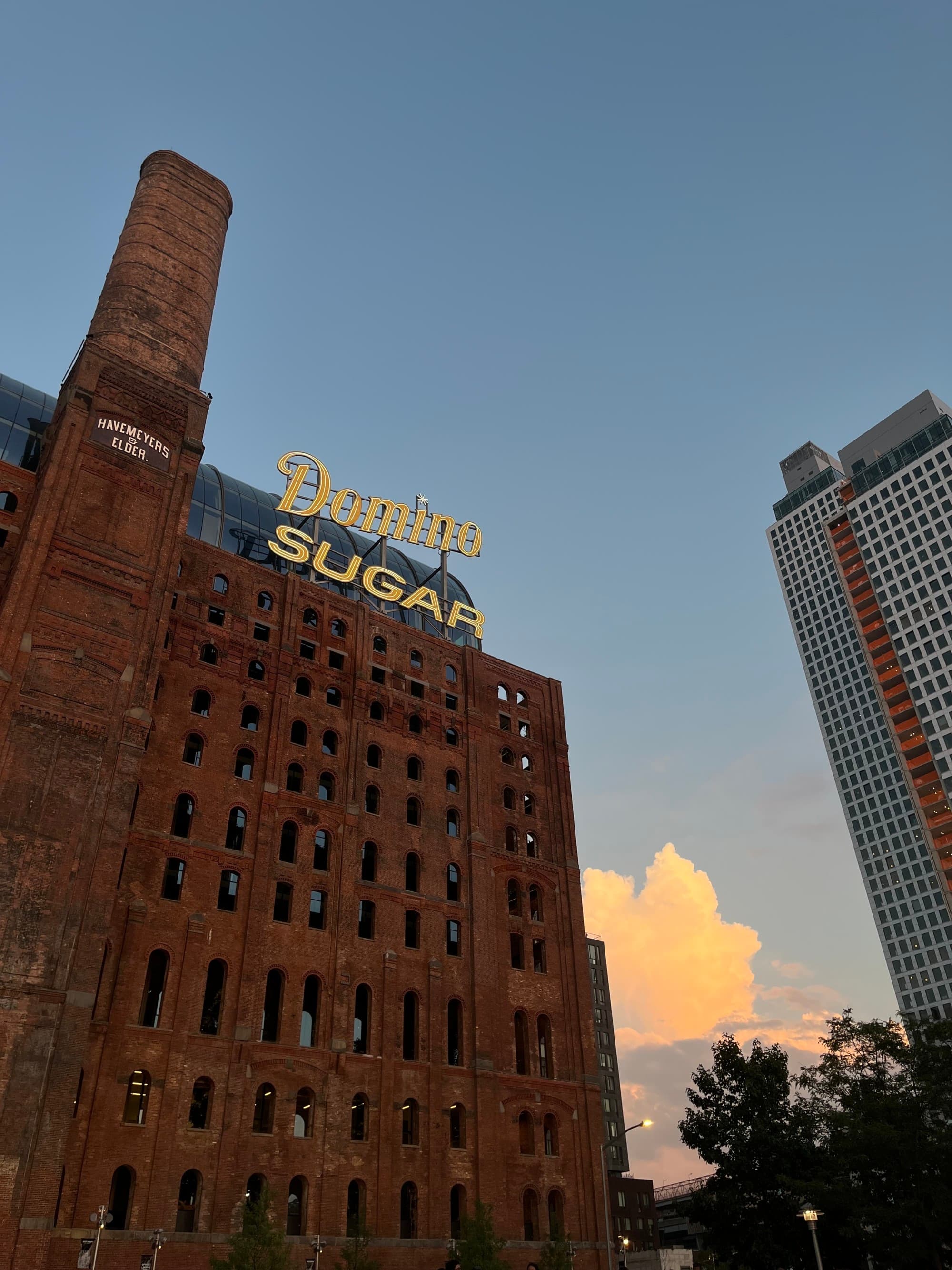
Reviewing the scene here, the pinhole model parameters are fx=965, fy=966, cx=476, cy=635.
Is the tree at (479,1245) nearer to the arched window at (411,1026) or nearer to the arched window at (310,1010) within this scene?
the arched window at (411,1026)

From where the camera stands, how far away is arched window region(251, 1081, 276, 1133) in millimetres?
45000

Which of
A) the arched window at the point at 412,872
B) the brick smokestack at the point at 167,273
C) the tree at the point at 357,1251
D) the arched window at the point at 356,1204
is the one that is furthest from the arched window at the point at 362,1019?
the brick smokestack at the point at 167,273

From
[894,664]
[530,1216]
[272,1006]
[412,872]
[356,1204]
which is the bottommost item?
[530,1216]

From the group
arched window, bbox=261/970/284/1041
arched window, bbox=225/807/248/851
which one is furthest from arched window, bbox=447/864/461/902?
arched window, bbox=225/807/248/851

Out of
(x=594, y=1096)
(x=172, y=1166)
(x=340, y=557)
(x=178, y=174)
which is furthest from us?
(x=340, y=557)

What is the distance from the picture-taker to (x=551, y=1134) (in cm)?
5572

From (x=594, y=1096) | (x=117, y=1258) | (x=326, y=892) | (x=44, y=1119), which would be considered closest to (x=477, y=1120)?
(x=594, y=1096)

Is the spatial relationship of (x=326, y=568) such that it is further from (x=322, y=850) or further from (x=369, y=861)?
(x=369, y=861)

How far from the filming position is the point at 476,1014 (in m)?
55.0

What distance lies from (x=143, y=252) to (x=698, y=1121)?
60.8 m

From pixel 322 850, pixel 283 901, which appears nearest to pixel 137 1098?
pixel 283 901

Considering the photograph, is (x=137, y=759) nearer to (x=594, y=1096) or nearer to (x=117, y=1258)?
(x=117, y=1258)

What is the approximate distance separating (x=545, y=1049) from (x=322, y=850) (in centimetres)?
1873

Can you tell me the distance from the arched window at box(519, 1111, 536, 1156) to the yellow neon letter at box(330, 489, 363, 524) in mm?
39536
